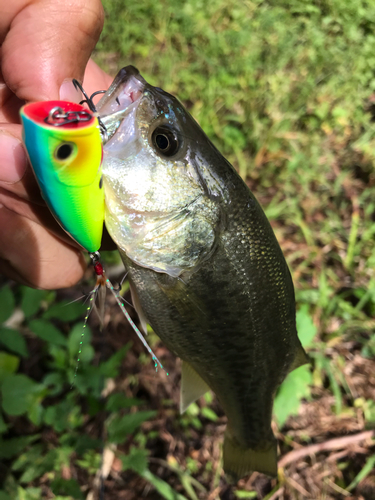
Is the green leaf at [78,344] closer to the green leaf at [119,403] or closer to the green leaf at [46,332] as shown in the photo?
the green leaf at [46,332]

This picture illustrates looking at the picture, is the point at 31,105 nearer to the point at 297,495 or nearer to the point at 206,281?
the point at 206,281

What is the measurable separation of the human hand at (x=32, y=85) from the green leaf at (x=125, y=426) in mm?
982

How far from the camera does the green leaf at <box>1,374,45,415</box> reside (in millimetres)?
1830

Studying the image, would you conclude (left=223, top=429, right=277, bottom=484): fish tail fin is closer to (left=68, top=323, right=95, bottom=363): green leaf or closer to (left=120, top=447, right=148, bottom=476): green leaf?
(left=120, top=447, right=148, bottom=476): green leaf

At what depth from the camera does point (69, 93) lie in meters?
1.38

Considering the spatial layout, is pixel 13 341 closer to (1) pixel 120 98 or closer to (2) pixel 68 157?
(2) pixel 68 157

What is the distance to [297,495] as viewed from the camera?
238 centimetres

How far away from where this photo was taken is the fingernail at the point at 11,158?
1300mm

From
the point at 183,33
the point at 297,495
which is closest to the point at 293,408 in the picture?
the point at 297,495

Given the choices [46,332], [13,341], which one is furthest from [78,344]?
[13,341]

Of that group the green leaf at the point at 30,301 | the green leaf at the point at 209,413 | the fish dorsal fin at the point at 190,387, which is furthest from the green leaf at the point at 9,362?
the green leaf at the point at 209,413

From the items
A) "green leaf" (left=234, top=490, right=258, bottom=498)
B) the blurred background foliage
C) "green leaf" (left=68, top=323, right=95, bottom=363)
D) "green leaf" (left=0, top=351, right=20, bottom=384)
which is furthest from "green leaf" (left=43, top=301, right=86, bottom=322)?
"green leaf" (left=234, top=490, right=258, bottom=498)

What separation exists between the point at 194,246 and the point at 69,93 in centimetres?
81

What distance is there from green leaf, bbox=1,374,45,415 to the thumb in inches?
58.9
